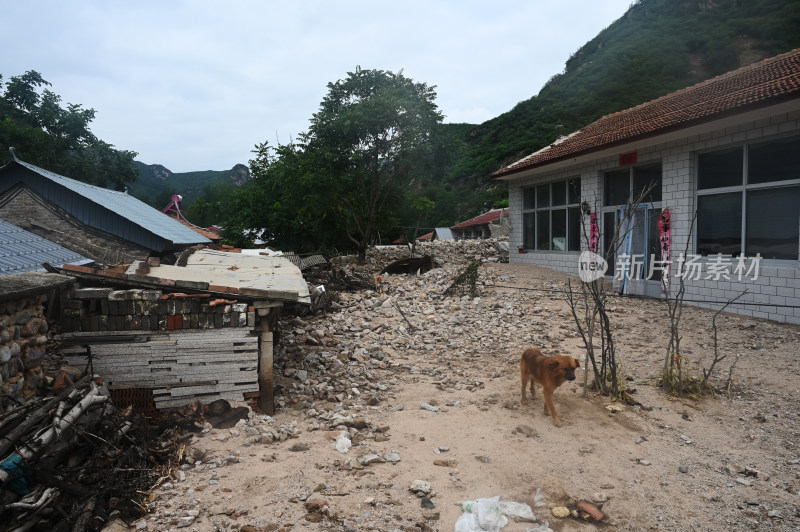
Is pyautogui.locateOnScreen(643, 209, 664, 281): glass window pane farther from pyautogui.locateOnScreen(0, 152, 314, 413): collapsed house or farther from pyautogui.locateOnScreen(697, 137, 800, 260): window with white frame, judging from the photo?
pyautogui.locateOnScreen(0, 152, 314, 413): collapsed house

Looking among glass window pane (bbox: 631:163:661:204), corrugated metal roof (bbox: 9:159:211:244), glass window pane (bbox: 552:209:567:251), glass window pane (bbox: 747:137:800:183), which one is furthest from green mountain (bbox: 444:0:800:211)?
corrugated metal roof (bbox: 9:159:211:244)

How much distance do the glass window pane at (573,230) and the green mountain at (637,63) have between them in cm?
2605

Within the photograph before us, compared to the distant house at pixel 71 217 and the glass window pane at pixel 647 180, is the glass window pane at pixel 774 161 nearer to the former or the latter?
the glass window pane at pixel 647 180

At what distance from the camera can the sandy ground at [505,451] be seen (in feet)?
10.2

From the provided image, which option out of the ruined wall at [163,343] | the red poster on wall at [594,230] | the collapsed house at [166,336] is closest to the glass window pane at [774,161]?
the red poster on wall at [594,230]

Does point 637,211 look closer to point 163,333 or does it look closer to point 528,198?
point 528,198

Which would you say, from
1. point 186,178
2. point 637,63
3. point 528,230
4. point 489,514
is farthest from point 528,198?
point 186,178

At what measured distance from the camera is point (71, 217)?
401 inches

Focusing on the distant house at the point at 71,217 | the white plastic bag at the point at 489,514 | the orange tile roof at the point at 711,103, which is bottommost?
the white plastic bag at the point at 489,514

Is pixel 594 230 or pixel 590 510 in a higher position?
pixel 594 230

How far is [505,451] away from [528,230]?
37.4ft

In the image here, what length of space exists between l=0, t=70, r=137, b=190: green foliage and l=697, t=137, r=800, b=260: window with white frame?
25.0m

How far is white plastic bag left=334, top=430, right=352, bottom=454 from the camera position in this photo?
4.04 metres

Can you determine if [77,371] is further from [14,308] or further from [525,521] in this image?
[525,521]
